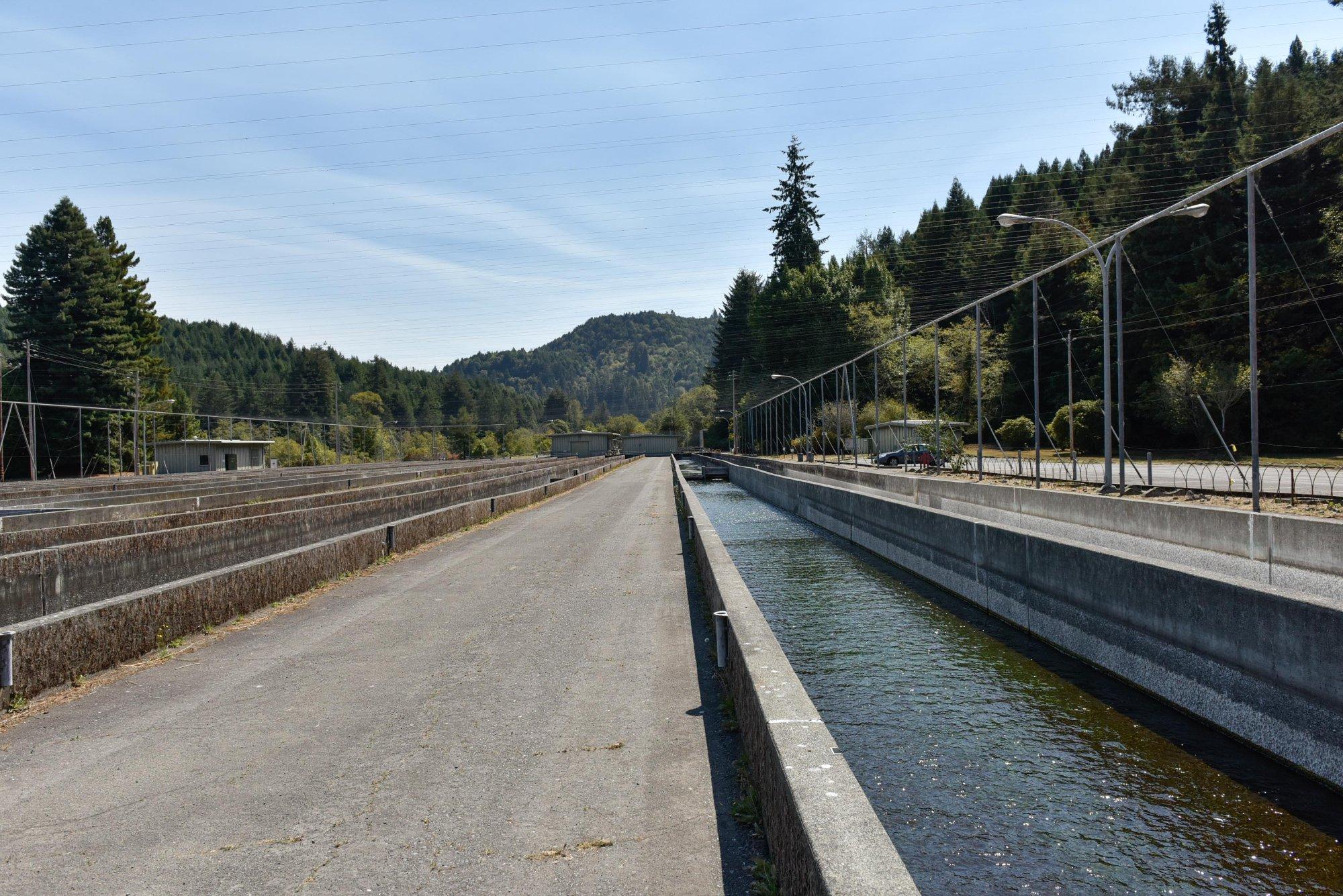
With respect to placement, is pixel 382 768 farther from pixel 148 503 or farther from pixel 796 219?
pixel 796 219

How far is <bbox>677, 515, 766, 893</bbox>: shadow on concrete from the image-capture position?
4.41m

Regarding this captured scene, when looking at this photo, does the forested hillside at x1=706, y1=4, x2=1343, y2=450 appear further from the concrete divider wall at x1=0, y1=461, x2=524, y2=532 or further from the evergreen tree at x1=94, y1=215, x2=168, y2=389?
the evergreen tree at x1=94, y1=215, x2=168, y2=389

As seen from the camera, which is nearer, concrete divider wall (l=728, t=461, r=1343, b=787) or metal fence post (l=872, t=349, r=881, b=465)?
concrete divider wall (l=728, t=461, r=1343, b=787)

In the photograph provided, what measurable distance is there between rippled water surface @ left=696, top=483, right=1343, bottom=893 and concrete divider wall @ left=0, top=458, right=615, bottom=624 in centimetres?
847

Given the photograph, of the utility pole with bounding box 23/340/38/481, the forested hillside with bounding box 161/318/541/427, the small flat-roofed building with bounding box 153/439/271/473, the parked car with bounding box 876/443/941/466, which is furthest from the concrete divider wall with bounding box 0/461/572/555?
the forested hillside with bounding box 161/318/541/427

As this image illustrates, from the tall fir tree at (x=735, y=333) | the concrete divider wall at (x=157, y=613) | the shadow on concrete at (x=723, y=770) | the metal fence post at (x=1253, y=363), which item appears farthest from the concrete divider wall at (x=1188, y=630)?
the tall fir tree at (x=735, y=333)

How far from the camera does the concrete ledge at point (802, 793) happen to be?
128 inches

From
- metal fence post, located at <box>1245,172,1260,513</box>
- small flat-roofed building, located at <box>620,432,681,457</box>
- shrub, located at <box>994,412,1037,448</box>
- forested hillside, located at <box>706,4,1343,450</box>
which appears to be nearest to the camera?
metal fence post, located at <box>1245,172,1260,513</box>

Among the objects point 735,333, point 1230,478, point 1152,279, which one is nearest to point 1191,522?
point 1230,478

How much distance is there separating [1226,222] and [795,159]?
249 feet

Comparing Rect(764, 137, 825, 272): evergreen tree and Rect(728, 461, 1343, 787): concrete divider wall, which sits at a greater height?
Rect(764, 137, 825, 272): evergreen tree

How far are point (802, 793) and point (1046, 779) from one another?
395 centimetres

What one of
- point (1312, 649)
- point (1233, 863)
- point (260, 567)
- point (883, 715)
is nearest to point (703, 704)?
point (883, 715)

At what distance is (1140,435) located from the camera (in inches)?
2208
